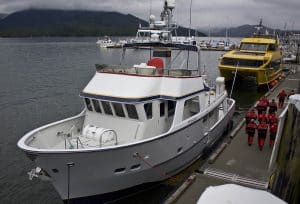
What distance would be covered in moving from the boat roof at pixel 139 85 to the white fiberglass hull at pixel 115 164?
4.52 ft

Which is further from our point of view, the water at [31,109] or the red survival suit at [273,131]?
the red survival suit at [273,131]

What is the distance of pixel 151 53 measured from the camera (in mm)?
14492

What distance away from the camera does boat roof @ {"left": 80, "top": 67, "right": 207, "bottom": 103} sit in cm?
1133

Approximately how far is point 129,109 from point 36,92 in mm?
21810

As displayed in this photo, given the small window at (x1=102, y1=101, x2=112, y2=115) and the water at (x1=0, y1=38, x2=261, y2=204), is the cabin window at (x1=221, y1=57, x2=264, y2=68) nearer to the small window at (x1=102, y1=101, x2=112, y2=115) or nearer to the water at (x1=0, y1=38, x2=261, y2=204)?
the water at (x1=0, y1=38, x2=261, y2=204)

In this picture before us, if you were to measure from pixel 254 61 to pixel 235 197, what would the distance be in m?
26.9

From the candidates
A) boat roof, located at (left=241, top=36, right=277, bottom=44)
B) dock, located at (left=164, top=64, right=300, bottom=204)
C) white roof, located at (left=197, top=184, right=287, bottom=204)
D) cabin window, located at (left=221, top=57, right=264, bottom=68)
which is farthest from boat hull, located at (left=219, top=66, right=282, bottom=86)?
white roof, located at (left=197, top=184, right=287, bottom=204)

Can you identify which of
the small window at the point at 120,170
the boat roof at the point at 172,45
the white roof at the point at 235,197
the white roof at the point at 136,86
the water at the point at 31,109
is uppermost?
the boat roof at the point at 172,45

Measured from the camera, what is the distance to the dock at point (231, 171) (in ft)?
32.6

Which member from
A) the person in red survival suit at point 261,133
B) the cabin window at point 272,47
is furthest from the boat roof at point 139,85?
the cabin window at point 272,47

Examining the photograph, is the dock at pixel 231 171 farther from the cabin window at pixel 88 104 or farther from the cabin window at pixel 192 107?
the cabin window at pixel 88 104

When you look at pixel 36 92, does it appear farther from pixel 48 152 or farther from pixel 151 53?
pixel 48 152

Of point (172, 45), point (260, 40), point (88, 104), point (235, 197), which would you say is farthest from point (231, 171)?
point (260, 40)

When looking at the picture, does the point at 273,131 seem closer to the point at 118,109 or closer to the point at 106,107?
the point at 118,109
